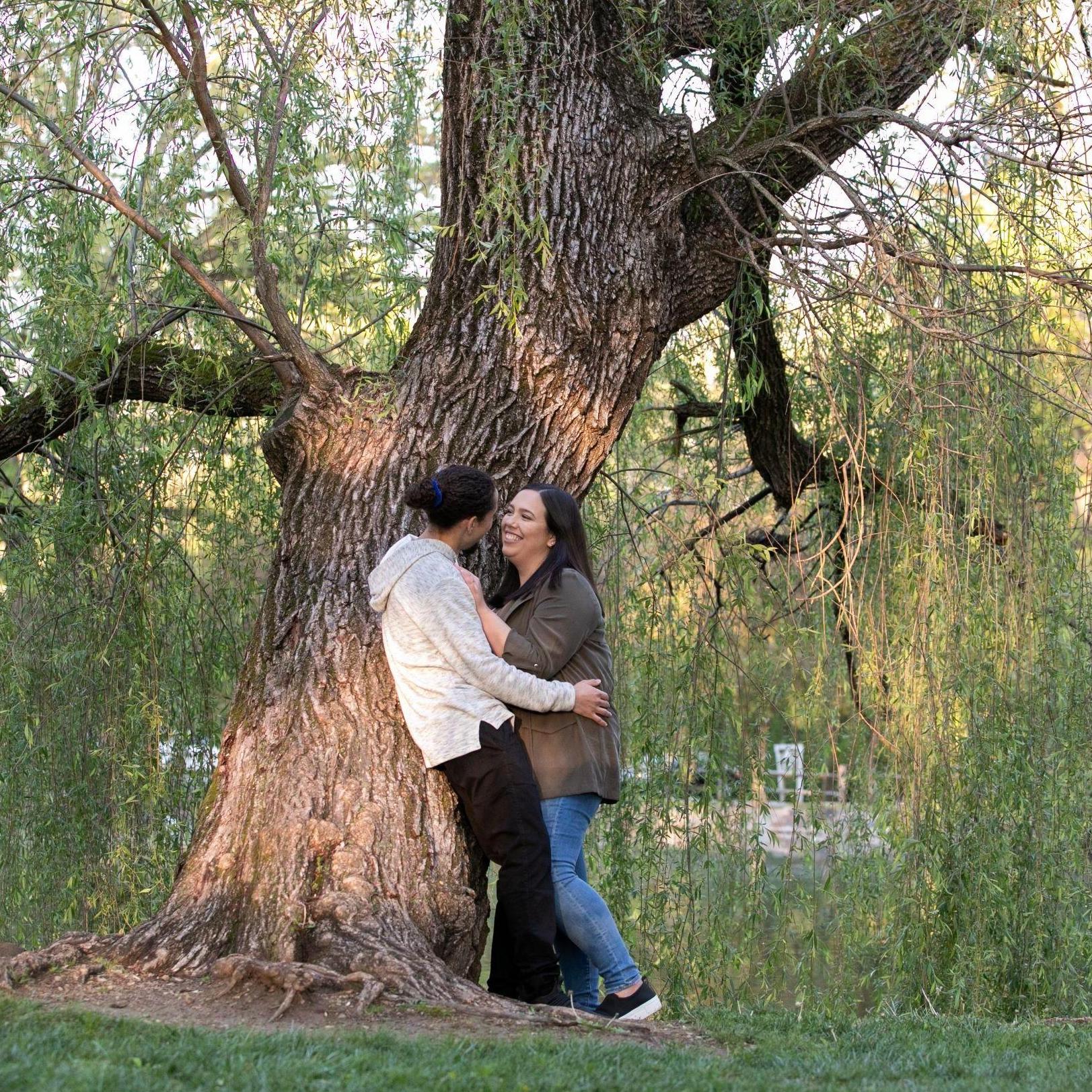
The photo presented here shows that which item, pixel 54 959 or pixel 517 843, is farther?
pixel 517 843

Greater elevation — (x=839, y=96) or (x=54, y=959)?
(x=839, y=96)

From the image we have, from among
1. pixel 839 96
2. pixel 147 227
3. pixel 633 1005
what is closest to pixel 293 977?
pixel 633 1005

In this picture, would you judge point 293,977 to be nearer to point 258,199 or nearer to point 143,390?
point 258,199

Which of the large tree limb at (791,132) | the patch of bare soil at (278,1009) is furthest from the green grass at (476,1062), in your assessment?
the large tree limb at (791,132)

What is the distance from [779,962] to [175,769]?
2.27m

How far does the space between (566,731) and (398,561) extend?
65 cm

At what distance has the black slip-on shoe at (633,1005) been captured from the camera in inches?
139

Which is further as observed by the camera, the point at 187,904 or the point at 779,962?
the point at 779,962

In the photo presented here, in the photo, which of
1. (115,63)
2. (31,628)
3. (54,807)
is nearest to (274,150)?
(115,63)

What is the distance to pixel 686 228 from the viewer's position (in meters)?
4.59

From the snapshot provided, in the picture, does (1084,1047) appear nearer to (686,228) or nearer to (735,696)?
(735,696)

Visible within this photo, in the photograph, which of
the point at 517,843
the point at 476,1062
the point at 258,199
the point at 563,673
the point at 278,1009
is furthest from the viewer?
the point at 258,199

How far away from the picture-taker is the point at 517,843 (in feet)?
11.3

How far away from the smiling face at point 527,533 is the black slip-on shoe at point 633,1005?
118 cm
